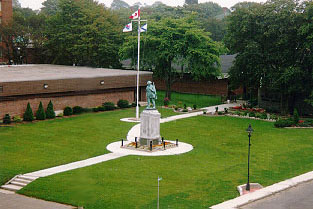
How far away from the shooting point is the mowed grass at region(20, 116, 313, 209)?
858 inches

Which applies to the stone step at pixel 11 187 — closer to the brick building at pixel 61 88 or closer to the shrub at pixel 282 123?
the brick building at pixel 61 88

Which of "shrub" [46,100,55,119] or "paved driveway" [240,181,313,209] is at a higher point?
"shrub" [46,100,55,119]

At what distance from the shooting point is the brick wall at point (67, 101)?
4178cm

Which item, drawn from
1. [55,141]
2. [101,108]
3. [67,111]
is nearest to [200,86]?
[101,108]

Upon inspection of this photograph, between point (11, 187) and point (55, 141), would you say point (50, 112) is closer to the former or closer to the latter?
point (55, 141)

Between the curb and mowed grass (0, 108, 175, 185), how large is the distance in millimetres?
10763

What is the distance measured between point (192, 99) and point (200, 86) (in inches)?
205

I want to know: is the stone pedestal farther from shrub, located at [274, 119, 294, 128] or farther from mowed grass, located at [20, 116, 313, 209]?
shrub, located at [274, 119, 294, 128]

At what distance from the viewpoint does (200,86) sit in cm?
6675

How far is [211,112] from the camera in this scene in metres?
48.7

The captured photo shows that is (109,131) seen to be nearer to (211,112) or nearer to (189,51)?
(211,112)

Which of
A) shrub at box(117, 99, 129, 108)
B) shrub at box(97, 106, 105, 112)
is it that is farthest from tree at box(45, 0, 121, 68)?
shrub at box(97, 106, 105, 112)

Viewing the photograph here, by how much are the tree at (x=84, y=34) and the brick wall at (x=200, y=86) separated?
10183 millimetres

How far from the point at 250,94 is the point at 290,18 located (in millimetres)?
15632
